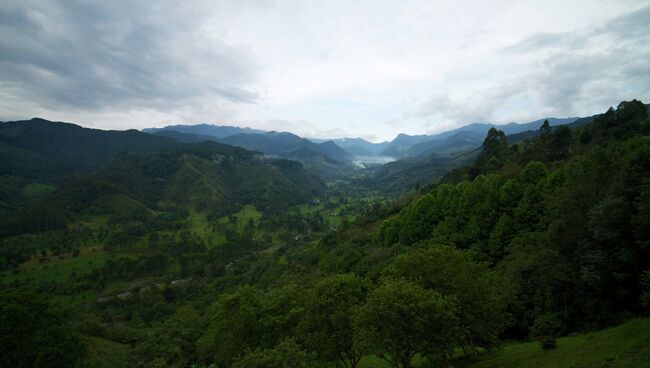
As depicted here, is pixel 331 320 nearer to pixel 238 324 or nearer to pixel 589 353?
pixel 238 324

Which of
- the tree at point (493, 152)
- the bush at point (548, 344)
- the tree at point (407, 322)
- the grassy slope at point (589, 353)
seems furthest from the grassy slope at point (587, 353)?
the tree at point (493, 152)

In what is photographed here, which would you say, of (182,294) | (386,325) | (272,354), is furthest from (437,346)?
(182,294)

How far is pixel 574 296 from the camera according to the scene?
38.2 metres

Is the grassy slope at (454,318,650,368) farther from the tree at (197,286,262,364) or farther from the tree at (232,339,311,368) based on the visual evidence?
the tree at (197,286,262,364)

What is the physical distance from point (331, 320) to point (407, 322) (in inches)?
350

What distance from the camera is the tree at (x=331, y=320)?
33531 mm

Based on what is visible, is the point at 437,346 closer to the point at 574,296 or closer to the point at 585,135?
the point at 574,296

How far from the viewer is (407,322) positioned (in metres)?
27.6

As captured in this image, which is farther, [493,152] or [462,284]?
[493,152]

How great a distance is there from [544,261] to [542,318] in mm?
6519

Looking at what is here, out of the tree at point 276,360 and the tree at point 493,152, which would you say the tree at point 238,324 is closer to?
the tree at point 276,360

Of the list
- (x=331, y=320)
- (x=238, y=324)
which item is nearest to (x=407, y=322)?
(x=331, y=320)

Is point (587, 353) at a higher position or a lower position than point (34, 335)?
higher

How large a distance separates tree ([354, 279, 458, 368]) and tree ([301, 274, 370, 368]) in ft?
16.6
